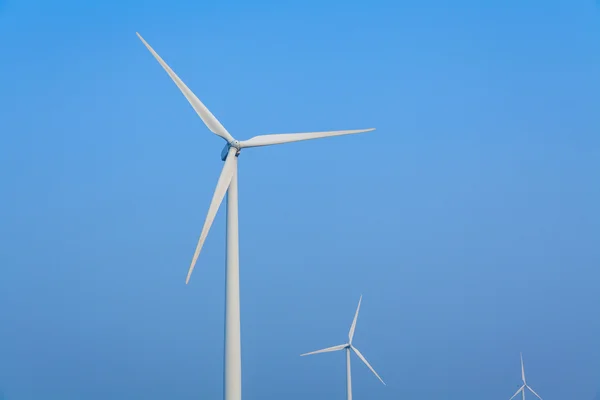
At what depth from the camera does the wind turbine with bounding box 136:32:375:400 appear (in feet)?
98.1

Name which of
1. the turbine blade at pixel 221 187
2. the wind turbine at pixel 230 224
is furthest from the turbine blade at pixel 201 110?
the turbine blade at pixel 221 187

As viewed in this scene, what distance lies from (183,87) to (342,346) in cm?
2950

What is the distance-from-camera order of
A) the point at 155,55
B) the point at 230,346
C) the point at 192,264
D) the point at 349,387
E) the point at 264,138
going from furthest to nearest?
the point at 349,387 → the point at 264,138 → the point at 155,55 → the point at 230,346 → the point at 192,264

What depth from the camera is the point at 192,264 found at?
28094 mm

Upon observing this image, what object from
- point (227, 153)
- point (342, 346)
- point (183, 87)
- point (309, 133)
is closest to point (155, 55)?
point (183, 87)

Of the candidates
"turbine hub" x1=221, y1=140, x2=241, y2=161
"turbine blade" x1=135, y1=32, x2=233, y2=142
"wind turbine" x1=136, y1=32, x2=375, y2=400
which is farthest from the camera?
"turbine blade" x1=135, y1=32, x2=233, y2=142

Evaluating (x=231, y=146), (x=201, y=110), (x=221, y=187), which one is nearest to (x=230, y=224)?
(x=221, y=187)

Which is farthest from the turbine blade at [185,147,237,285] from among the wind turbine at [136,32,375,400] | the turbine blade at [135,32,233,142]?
the turbine blade at [135,32,233,142]

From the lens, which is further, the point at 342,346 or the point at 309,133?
the point at 342,346

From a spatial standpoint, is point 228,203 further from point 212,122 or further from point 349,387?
point 349,387

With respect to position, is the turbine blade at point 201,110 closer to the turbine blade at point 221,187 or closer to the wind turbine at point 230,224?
the wind turbine at point 230,224

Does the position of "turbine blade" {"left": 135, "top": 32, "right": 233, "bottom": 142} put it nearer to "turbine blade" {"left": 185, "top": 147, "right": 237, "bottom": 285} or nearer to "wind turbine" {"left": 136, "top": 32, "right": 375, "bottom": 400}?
"wind turbine" {"left": 136, "top": 32, "right": 375, "bottom": 400}

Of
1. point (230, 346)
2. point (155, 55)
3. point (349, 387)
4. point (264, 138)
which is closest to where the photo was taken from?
point (230, 346)

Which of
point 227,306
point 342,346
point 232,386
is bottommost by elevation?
point 232,386
